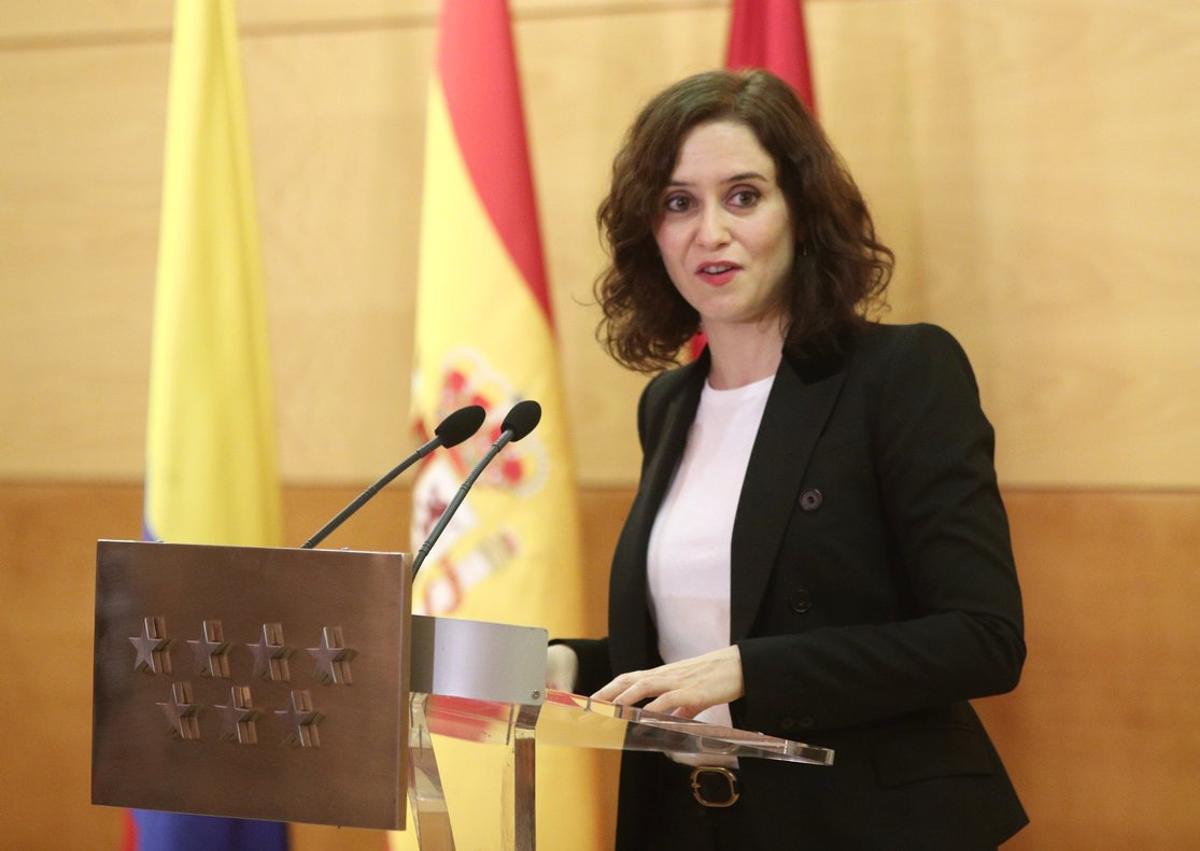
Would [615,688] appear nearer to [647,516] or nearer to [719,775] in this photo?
[719,775]

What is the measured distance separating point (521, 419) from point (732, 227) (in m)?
0.52

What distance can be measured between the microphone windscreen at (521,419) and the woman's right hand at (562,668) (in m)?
0.38

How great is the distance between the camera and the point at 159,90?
9.25 ft

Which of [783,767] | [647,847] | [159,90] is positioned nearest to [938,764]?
[783,767]

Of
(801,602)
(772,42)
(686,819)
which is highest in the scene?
(772,42)

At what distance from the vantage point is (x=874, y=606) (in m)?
1.56

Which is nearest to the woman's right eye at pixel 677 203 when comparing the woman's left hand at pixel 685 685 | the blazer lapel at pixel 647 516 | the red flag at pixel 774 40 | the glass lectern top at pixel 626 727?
the blazer lapel at pixel 647 516

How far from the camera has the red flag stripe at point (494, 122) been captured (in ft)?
7.43

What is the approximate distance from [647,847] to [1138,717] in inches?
43.6

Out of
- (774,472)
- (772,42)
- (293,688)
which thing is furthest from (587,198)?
(293,688)

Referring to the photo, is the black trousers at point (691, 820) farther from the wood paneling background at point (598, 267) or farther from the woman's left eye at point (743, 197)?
the wood paneling background at point (598, 267)

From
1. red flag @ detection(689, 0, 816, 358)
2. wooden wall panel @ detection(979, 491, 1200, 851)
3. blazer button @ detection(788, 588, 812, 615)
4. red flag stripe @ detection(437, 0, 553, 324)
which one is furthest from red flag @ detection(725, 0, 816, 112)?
blazer button @ detection(788, 588, 812, 615)

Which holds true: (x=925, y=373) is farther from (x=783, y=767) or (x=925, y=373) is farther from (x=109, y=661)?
(x=109, y=661)

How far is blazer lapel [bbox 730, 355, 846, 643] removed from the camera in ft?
5.17
